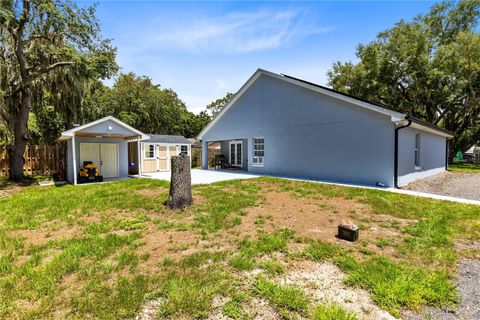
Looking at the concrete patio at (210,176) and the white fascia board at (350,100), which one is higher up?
the white fascia board at (350,100)

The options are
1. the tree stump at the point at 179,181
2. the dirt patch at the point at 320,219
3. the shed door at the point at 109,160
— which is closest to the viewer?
the dirt patch at the point at 320,219

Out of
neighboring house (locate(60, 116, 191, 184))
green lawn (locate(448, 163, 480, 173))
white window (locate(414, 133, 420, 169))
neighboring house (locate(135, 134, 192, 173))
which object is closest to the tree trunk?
neighboring house (locate(60, 116, 191, 184))

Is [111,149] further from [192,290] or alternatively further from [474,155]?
[474,155]

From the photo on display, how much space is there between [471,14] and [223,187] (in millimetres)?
27094

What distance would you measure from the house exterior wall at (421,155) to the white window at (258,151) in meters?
6.97

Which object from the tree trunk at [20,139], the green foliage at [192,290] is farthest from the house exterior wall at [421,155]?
the tree trunk at [20,139]

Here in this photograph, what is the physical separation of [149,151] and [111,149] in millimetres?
2922

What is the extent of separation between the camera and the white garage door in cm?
1154

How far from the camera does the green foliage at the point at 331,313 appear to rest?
2027 mm

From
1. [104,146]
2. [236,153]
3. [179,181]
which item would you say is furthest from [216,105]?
[179,181]

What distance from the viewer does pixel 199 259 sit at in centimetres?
313

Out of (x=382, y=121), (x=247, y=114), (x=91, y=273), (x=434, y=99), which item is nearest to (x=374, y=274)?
(x=91, y=273)

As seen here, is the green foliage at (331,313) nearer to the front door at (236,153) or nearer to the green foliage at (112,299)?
the green foliage at (112,299)

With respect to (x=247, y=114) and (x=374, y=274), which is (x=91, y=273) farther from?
(x=247, y=114)
